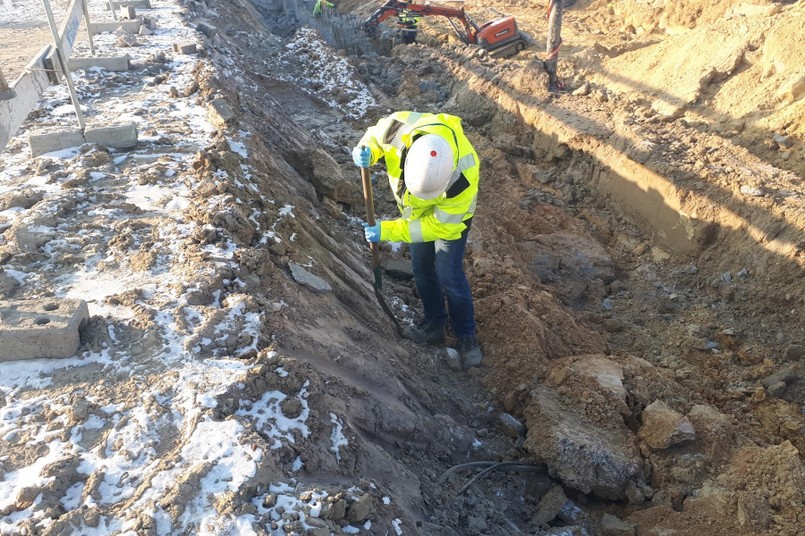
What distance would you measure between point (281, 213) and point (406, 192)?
Answer: 42.6 inches

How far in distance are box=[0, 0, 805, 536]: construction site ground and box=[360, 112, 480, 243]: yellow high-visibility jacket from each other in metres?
0.76

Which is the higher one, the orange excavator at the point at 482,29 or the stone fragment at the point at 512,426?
the orange excavator at the point at 482,29

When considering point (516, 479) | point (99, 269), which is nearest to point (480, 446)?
point (516, 479)

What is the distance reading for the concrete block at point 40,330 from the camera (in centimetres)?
274

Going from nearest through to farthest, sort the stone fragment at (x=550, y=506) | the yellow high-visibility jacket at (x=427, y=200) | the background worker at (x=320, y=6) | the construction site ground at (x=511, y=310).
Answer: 1. the construction site ground at (x=511, y=310)
2. the stone fragment at (x=550, y=506)
3. the yellow high-visibility jacket at (x=427, y=200)
4. the background worker at (x=320, y=6)

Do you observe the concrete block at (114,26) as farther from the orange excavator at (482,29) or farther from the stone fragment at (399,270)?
the stone fragment at (399,270)

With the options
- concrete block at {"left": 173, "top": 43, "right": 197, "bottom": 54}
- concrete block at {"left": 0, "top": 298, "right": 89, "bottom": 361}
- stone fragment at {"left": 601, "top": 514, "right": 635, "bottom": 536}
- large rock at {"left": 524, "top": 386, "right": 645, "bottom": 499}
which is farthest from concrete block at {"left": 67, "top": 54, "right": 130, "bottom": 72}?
stone fragment at {"left": 601, "top": 514, "right": 635, "bottom": 536}

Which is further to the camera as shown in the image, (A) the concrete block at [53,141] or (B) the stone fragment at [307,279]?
(A) the concrete block at [53,141]

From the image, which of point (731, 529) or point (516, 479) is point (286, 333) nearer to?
point (516, 479)

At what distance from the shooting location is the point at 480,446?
3.72 metres

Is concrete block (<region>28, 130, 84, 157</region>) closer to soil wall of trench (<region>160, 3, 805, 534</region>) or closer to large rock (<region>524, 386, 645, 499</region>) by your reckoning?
soil wall of trench (<region>160, 3, 805, 534</region>)

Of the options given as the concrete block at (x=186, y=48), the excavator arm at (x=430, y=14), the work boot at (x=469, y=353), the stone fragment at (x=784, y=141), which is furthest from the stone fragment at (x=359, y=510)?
the excavator arm at (x=430, y=14)

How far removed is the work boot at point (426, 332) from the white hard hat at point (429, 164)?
54.1 inches

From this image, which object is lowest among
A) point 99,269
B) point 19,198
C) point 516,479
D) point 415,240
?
point 516,479
